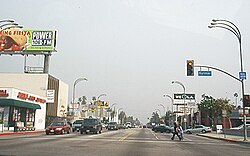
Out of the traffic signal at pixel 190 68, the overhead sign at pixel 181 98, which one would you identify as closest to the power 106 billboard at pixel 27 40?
the traffic signal at pixel 190 68

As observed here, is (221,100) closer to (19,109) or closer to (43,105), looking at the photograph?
(43,105)

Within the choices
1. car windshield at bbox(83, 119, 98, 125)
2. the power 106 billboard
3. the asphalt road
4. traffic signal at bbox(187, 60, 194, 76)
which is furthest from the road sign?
the asphalt road

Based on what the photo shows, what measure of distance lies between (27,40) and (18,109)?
66.2 ft

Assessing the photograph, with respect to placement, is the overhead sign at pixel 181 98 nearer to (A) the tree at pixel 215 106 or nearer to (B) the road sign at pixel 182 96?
(B) the road sign at pixel 182 96

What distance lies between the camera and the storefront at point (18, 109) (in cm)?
4412

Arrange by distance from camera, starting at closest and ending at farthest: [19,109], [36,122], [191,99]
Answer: [19,109], [36,122], [191,99]

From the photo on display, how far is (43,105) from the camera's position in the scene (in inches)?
2415

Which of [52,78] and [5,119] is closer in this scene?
[5,119]

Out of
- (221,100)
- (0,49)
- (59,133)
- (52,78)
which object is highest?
(0,49)

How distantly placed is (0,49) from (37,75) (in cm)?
883

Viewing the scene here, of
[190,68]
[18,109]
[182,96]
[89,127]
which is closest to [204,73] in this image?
[190,68]

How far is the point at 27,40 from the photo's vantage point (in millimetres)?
64000

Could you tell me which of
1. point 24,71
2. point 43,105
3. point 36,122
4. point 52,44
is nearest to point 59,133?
point 36,122

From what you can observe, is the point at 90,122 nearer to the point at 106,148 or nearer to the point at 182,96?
the point at 106,148
